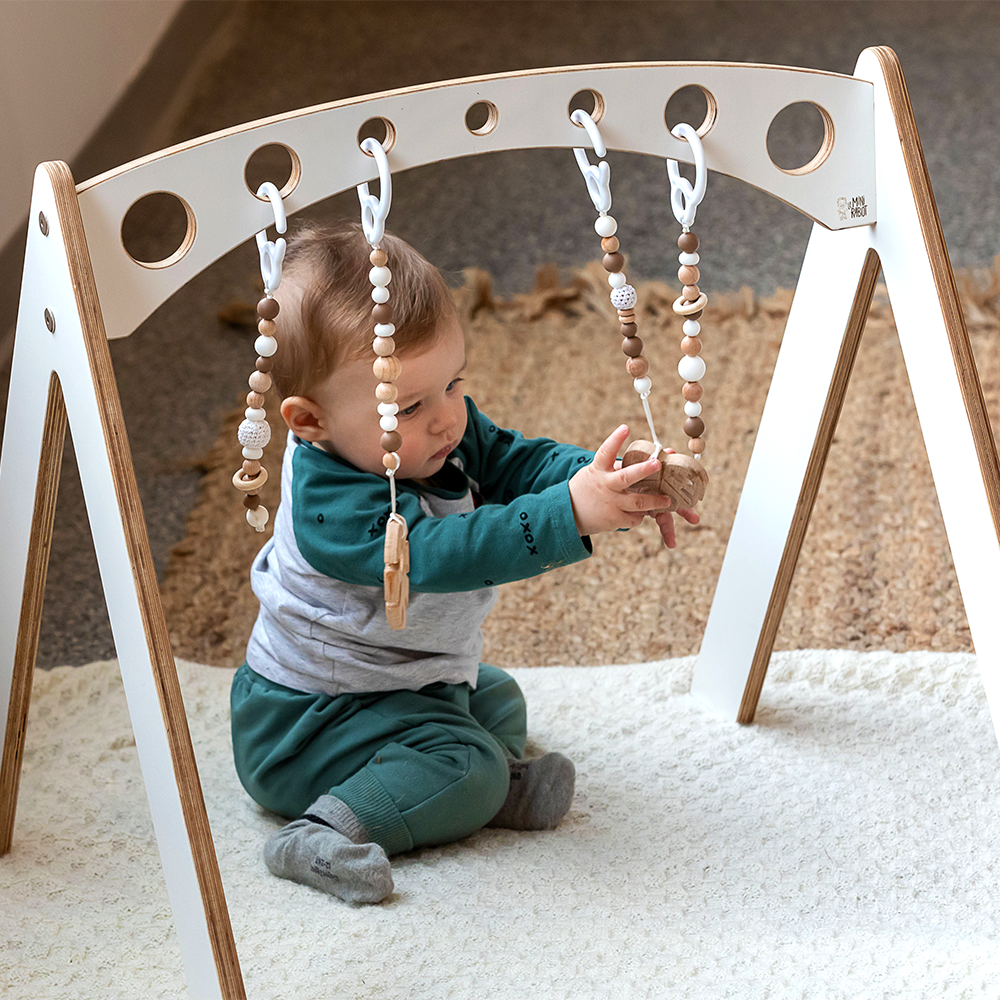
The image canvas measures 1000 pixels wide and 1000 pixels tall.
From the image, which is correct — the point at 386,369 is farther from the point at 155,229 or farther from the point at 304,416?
the point at 155,229

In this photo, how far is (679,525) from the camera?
4.32 feet

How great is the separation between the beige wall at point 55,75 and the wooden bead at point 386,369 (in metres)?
0.85

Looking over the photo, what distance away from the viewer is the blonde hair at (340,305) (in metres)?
0.75

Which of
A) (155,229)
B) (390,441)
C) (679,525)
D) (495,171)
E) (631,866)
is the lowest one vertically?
(631,866)

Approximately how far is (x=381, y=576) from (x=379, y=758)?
15cm

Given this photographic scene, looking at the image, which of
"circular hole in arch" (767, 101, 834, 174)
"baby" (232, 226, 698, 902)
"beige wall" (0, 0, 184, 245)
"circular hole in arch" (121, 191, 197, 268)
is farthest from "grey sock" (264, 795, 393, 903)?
"circular hole in arch" (767, 101, 834, 174)

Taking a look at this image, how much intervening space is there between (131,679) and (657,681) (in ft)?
1.70

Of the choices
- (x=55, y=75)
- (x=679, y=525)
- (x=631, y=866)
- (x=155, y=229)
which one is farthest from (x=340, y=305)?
(x=155, y=229)

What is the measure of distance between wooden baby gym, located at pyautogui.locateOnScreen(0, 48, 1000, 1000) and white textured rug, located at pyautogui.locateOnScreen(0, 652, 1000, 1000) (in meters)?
0.09

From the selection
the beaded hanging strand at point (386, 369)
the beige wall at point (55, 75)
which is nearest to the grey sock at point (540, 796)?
the beaded hanging strand at point (386, 369)

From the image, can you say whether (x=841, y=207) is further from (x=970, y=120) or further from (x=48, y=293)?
(x=970, y=120)

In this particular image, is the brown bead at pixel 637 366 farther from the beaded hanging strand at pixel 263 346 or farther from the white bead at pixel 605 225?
the beaded hanging strand at pixel 263 346

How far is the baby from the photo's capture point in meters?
0.73

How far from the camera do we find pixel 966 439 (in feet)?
2.26
